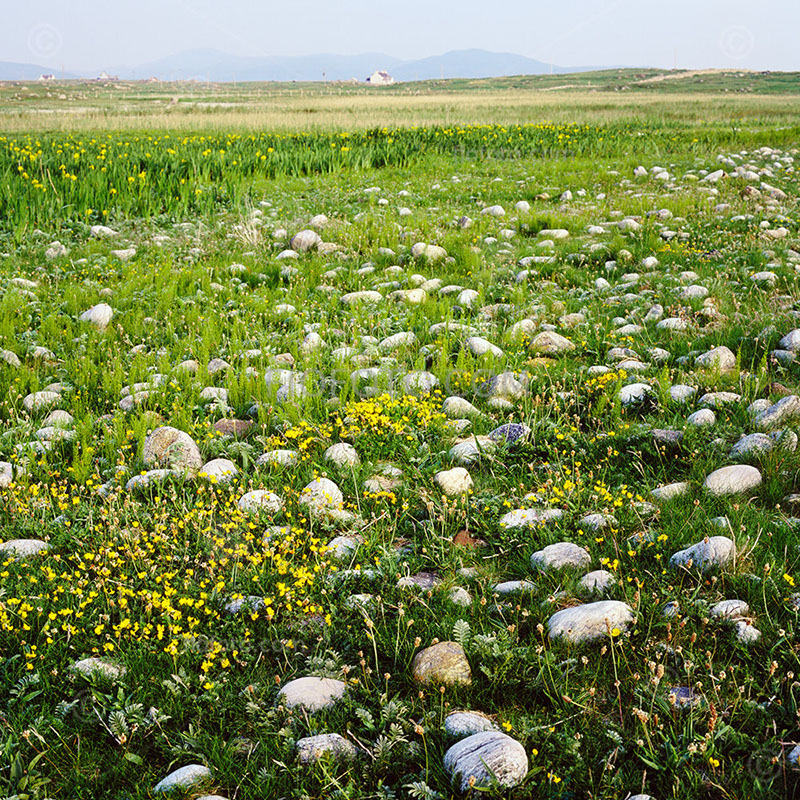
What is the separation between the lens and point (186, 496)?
130 inches

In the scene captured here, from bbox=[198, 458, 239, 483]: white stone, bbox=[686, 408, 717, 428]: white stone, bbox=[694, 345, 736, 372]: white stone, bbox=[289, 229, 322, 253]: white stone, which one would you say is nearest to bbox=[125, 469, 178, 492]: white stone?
bbox=[198, 458, 239, 483]: white stone

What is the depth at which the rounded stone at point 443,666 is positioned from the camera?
87.0 inches

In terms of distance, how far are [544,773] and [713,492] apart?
68.2 inches

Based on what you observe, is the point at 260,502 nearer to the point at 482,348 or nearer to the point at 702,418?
the point at 482,348

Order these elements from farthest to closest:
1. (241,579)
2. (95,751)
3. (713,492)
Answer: (713,492), (241,579), (95,751)

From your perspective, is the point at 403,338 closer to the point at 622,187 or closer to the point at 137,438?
the point at 137,438

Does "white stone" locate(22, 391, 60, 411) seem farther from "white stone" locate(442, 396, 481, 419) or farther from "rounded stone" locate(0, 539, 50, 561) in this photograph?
"white stone" locate(442, 396, 481, 419)

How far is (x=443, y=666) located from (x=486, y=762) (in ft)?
1.34

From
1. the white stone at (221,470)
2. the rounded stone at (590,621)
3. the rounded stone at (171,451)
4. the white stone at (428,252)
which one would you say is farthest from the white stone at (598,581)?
the white stone at (428,252)

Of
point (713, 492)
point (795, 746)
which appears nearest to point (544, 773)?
point (795, 746)

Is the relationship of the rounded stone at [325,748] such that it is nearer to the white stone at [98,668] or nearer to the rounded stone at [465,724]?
the rounded stone at [465,724]

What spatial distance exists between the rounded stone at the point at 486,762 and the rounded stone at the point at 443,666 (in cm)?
28

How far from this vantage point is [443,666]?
2.24 m

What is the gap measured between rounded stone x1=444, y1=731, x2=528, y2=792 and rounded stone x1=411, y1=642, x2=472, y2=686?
0.90 feet
